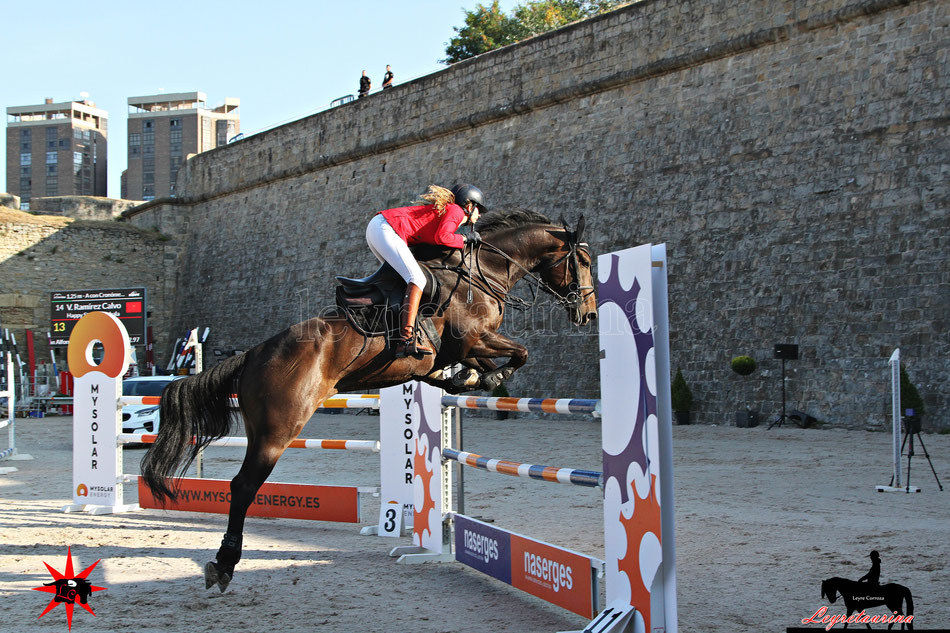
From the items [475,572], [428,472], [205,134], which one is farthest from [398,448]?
[205,134]

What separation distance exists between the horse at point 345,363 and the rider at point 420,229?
0.12 meters

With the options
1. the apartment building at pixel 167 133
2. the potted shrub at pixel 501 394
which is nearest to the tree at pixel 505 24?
the potted shrub at pixel 501 394

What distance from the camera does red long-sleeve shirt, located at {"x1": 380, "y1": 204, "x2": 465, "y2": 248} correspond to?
489 centimetres

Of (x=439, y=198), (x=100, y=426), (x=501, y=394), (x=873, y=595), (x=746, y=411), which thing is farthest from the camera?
(x=501, y=394)

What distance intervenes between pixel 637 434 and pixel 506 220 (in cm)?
230

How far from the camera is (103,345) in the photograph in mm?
8094

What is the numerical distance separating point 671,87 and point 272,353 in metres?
13.4

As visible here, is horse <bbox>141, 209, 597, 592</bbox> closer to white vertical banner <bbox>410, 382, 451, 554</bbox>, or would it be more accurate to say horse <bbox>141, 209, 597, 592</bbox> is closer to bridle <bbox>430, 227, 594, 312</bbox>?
bridle <bbox>430, 227, 594, 312</bbox>

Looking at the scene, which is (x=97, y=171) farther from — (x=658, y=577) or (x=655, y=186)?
(x=658, y=577)

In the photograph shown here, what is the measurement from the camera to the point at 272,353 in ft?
15.5

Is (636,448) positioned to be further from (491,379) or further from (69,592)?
(69,592)

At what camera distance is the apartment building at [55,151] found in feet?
250

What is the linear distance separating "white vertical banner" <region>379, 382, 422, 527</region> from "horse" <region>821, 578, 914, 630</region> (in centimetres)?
342

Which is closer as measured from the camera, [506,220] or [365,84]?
[506,220]
